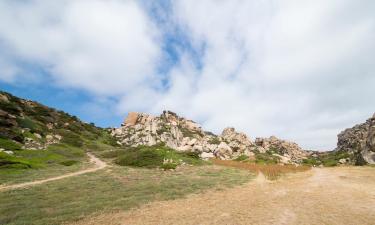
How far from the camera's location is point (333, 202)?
61.4 feet

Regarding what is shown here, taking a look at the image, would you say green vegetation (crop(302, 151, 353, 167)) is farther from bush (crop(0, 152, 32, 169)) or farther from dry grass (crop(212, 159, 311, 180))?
bush (crop(0, 152, 32, 169))

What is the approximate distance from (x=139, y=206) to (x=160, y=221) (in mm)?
4162

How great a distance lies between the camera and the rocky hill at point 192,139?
84125mm

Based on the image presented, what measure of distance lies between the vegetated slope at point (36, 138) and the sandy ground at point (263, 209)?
29.4m

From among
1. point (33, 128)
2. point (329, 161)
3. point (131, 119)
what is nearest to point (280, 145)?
point (329, 161)

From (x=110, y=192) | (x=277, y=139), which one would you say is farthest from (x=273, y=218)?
(x=277, y=139)

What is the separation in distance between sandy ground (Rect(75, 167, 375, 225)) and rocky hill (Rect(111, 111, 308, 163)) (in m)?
50.6

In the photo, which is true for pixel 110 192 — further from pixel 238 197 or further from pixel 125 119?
pixel 125 119

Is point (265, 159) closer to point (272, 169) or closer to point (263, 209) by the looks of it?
point (272, 169)

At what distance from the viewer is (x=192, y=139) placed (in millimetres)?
99812

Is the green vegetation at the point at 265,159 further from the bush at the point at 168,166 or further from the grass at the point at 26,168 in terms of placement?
the grass at the point at 26,168

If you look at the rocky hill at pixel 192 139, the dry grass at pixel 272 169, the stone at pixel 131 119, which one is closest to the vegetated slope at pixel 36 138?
the rocky hill at pixel 192 139

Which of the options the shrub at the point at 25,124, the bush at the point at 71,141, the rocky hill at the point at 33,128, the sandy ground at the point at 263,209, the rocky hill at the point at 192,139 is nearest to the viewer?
the sandy ground at the point at 263,209

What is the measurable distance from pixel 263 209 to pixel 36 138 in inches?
2835
